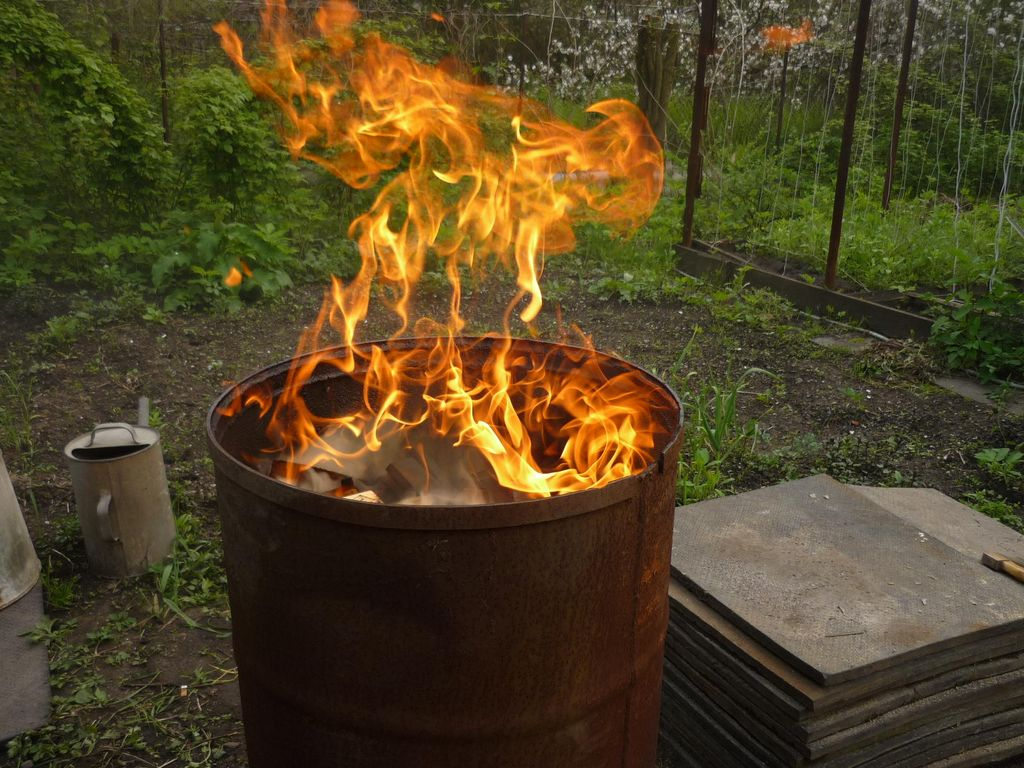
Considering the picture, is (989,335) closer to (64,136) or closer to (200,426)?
(200,426)

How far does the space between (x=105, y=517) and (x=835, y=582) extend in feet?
8.12

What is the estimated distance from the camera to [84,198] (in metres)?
6.11

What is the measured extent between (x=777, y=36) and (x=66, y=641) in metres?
9.78

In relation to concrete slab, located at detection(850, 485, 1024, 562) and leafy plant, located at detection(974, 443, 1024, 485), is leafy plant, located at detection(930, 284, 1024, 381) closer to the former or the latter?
leafy plant, located at detection(974, 443, 1024, 485)

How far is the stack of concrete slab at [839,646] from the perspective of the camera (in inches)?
79.4

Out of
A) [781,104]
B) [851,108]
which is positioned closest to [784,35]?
[781,104]

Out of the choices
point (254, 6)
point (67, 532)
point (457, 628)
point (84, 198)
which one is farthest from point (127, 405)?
point (254, 6)

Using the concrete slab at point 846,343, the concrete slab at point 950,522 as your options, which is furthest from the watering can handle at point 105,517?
the concrete slab at point 846,343

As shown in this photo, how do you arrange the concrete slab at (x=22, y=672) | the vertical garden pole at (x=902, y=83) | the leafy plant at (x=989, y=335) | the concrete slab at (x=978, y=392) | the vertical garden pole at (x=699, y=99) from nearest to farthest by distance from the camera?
the concrete slab at (x=22, y=672)
the concrete slab at (x=978, y=392)
the leafy plant at (x=989, y=335)
the vertical garden pole at (x=699, y=99)
the vertical garden pole at (x=902, y=83)

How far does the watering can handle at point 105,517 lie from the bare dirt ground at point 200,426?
0.64ft

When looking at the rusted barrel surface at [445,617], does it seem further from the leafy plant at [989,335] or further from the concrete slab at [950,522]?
the leafy plant at [989,335]

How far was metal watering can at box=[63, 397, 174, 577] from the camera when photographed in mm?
3057

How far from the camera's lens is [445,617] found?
1.42 m

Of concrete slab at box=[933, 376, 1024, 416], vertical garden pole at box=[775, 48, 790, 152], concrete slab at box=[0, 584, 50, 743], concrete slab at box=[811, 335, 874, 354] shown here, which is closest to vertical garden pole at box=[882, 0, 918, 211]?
vertical garden pole at box=[775, 48, 790, 152]
